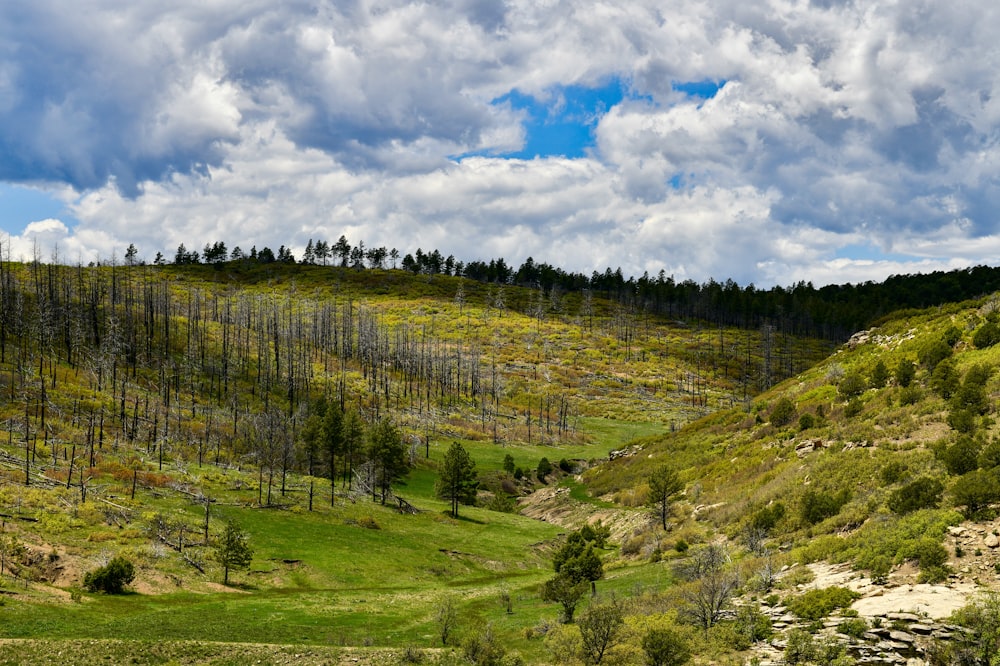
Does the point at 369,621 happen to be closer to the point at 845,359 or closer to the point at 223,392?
the point at 845,359

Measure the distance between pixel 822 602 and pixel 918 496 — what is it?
38.4ft

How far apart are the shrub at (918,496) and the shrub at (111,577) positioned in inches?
2065

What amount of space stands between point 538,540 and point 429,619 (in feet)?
107

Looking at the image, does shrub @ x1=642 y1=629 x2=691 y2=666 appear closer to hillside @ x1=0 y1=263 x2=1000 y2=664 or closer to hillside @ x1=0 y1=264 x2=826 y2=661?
hillside @ x1=0 y1=263 x2=1000 y2=664

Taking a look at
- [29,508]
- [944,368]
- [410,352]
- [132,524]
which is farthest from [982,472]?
[410,352]

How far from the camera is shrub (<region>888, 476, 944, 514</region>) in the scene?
118 ft

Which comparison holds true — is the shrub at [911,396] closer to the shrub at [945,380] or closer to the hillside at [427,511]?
the hillside at [427,511]

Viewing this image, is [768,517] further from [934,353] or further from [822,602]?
[934,353]

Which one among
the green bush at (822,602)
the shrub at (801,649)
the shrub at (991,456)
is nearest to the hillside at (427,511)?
the shrub at (991,456)

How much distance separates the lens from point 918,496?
119ft

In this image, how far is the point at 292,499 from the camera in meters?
78.6

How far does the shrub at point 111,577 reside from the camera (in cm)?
4488

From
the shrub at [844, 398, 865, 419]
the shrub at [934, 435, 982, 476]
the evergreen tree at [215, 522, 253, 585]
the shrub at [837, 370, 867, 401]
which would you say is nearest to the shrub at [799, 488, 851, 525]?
the shrub at [934, 435, 982, 476]

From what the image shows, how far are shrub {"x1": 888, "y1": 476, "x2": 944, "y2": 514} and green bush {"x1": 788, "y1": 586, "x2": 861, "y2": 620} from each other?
9184 mm
